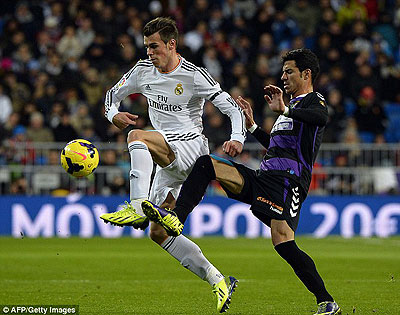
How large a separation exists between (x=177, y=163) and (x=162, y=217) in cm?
106

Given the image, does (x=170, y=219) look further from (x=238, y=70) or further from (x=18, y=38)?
(x=18, y=38)

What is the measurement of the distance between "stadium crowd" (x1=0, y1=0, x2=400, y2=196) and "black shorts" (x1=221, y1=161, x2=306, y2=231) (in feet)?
30.7

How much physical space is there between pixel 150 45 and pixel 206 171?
127cm

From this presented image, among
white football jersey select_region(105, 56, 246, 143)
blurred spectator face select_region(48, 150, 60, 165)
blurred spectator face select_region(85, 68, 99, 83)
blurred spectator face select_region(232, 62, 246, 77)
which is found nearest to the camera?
white football jersey select_region(105, 56, 246, 143)

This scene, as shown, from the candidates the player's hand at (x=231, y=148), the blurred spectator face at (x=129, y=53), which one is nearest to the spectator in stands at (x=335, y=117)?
the blurred spectator face at (x=129, y=53)

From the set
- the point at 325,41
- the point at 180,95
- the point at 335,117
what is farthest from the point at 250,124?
the point at 325,41

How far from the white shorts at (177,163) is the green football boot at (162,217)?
38.6 inches

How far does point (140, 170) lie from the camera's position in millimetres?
7273

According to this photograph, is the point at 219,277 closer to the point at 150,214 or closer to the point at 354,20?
the point at 150,214

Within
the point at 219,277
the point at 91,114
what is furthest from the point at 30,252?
the point at 219,277

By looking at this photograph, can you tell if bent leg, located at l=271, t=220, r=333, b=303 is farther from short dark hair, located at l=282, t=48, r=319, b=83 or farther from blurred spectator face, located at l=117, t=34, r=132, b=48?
blurred spectator face, located at l=117, t=34, r=132, b=48

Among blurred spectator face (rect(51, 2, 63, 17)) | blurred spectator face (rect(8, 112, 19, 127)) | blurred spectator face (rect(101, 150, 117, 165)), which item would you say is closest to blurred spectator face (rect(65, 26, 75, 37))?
blurred spectator face (rect(51, 2, 63, 17))

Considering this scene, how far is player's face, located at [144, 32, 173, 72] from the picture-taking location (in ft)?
24.9

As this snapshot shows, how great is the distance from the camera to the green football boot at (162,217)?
21.7ft
